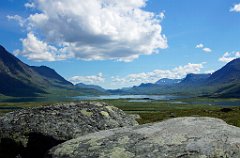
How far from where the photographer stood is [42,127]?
1313 centimetres

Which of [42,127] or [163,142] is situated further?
[42,127]

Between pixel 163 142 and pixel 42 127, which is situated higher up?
pixel 42 127

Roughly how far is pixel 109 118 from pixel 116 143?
3.94 meters

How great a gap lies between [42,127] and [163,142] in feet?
17.5

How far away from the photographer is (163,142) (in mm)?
10180

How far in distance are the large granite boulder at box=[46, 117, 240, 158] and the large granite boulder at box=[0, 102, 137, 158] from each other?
171 centimetres

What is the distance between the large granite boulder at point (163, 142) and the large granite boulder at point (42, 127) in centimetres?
171

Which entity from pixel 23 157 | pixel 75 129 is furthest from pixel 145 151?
pixel 23 157

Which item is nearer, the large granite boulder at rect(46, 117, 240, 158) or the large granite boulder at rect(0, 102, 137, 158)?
the large granite boulder at rect(46, 117, 240, 158)

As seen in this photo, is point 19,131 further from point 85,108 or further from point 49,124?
point 85,108

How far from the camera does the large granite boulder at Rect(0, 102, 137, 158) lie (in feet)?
42.6

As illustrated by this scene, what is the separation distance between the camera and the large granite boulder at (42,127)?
512 inches

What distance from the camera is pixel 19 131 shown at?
1327 centimetres

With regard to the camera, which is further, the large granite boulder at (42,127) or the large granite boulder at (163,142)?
the large granite boulder at (42,127)
